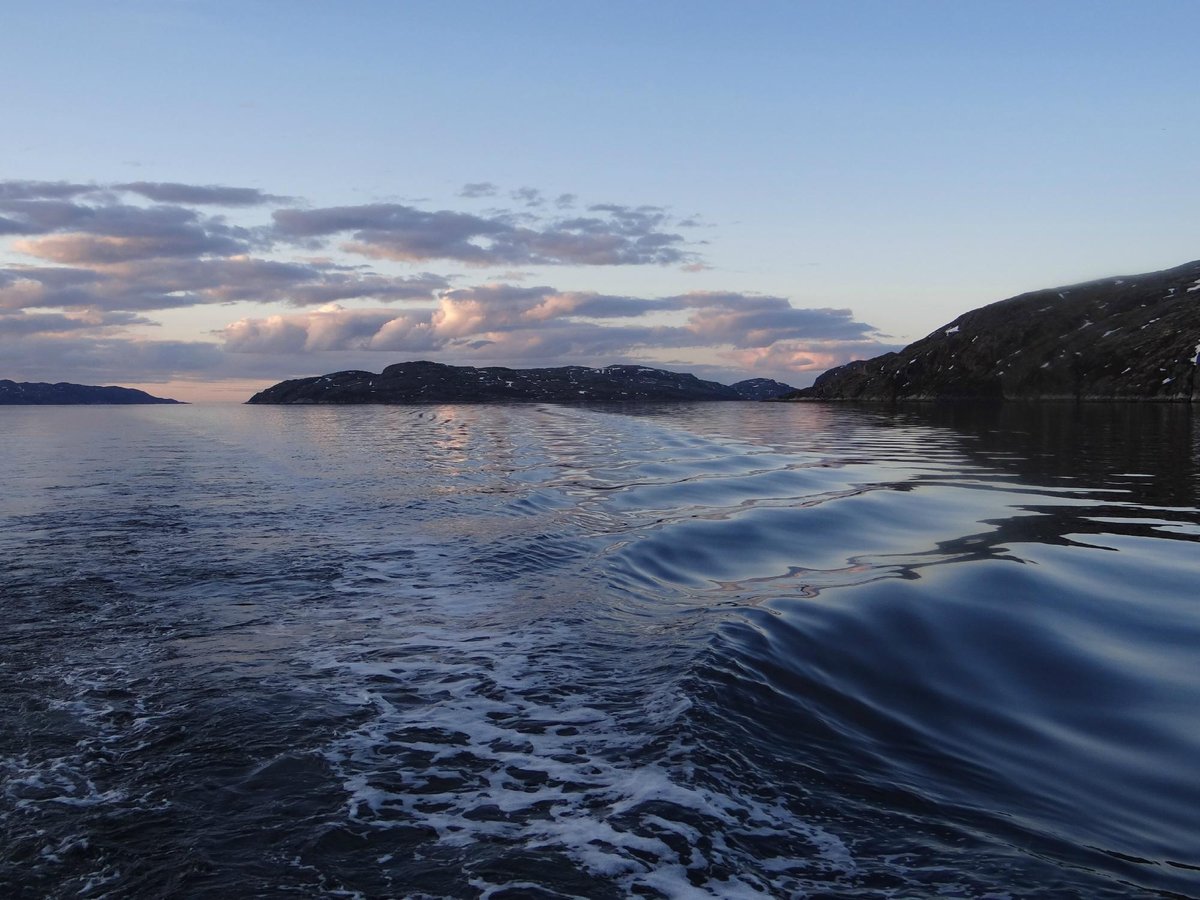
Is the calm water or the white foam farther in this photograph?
the white foam

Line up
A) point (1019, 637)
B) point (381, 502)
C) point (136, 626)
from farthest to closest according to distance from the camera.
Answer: point (381, 502) → point (136, 626) → point (1019, 637)

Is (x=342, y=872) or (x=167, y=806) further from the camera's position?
(x=167, y=806)

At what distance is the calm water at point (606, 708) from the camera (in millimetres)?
5598

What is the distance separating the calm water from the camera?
5.60m

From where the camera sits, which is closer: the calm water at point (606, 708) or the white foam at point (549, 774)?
the calm water at point (606, 708)

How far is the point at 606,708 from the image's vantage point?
8555mm

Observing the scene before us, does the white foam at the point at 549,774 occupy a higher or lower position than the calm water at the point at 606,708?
lower

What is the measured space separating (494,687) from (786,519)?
1277 cm

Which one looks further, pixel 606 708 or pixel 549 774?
pixel 606 708

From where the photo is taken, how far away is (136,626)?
11.5 metres

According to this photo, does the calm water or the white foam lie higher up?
the calm water

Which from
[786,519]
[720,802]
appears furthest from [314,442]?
[720,802]

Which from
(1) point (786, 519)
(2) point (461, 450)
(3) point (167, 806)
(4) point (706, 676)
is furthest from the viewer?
(2) point (461, 450)

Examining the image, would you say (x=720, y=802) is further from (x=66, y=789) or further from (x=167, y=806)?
(x=66, y=789)
